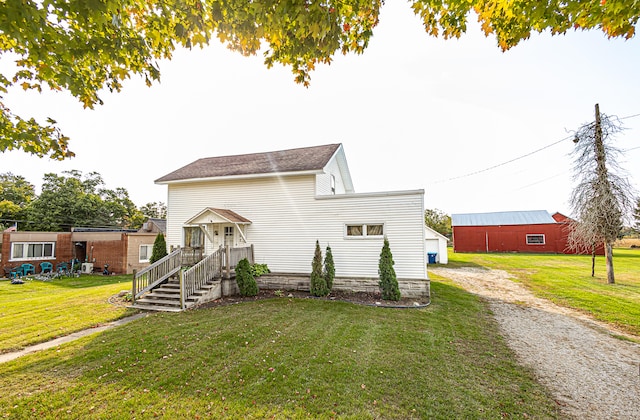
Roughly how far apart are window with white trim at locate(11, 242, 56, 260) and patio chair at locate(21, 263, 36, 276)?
2.77 ft

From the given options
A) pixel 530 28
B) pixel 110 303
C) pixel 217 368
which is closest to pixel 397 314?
pixel 217 368

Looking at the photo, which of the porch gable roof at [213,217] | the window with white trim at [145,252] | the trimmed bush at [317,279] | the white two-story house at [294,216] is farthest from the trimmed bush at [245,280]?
the window with white trim at [145,252]

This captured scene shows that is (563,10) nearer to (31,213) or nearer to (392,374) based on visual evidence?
(392,374)

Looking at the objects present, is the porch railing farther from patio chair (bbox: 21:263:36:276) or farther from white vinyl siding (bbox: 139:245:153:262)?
patio chair (bbox: 21:263:36:276)

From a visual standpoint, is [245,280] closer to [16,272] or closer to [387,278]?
[387,278]

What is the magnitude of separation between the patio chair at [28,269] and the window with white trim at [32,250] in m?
0.84

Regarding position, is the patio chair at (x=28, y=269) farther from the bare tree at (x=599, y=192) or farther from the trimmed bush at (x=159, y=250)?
the bare tree at (x=599, y=192)

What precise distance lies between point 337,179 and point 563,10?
506 inches

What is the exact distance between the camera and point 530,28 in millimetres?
3336

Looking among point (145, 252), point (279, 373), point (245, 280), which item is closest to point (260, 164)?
point (245, 280)

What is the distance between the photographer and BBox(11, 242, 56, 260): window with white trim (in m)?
19.1

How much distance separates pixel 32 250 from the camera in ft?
65.6

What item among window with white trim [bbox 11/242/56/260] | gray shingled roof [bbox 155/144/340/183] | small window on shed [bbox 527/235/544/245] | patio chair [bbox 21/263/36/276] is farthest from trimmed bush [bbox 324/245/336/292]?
small window on shed [bbox 527/235/544/245]

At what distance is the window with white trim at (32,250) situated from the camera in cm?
1909
